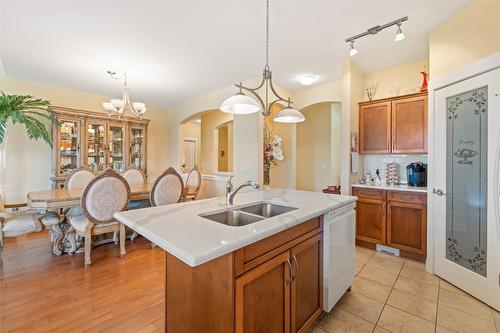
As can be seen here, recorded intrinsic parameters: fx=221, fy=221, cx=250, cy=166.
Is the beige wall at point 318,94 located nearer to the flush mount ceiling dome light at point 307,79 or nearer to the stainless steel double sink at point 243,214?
the flush mount ceiling dome light at point 307,79

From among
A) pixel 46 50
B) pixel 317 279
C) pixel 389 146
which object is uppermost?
pixel 46 50

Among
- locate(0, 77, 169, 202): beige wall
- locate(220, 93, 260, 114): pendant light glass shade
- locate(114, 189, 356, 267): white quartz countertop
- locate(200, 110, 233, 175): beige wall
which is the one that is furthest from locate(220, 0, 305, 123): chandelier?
locate(0, 77, 169, 202): beige wall

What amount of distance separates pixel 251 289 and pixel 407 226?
107 inches

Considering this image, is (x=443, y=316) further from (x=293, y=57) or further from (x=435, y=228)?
(x=293, y=57)

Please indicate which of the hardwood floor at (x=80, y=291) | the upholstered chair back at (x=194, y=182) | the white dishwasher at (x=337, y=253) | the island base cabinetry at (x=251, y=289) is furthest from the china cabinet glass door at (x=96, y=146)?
the white dishwasher at (x=337, y=253)

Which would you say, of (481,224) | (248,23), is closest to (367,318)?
(481,224)

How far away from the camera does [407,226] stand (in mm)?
2881

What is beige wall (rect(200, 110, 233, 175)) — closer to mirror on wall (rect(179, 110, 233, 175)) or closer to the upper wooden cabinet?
mirror on wall (rect(179, 110, 233, 175))

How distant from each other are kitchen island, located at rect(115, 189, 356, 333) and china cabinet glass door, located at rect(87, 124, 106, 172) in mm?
3792

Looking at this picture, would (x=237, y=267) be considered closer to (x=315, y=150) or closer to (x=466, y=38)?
(x=466, y=38)

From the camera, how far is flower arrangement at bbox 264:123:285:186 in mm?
4145

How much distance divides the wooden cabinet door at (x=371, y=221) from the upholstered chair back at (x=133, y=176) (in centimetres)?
378

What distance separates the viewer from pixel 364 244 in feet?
10.8

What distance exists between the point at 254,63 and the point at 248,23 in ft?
3.21
